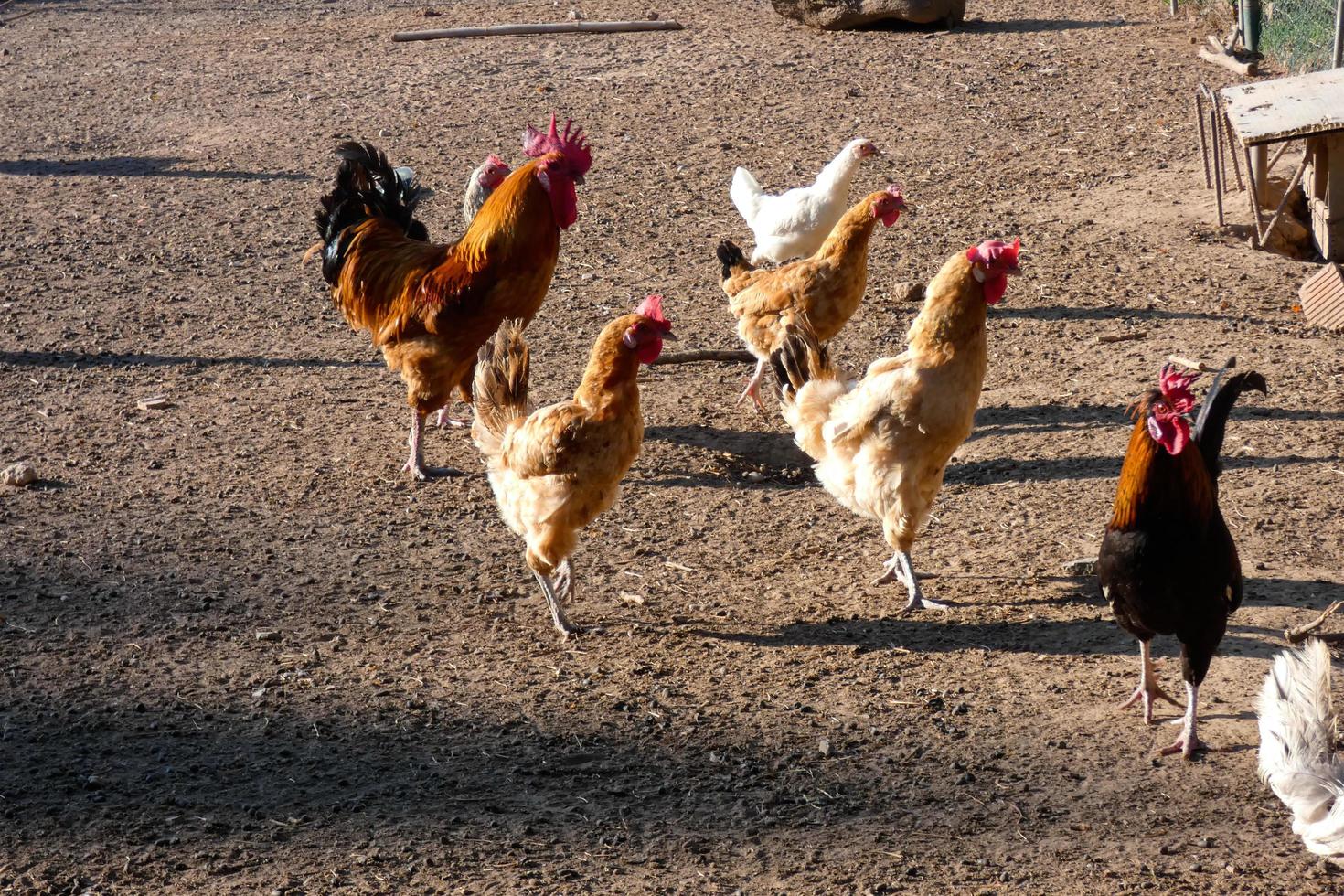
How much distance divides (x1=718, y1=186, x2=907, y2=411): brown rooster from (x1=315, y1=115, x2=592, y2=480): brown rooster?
3.70 ft

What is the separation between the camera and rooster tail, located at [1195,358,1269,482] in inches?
176

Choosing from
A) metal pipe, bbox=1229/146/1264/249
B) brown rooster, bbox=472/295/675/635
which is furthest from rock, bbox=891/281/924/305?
brown rooster, bbox=472/295/675/635

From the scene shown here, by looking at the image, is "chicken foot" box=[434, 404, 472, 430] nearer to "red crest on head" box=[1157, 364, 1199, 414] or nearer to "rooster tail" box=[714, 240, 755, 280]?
"rooster tail" box=[714, 240, 755, 280]

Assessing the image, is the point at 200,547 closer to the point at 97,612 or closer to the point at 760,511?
the point at 97,612

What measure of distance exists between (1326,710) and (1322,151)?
20.1ft

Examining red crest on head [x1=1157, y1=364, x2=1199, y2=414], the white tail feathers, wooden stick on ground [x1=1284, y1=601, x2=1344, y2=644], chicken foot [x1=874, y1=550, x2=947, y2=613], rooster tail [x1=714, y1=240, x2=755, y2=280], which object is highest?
red crest on head [x1=1157, y1=364, x2=1199, y2=414]

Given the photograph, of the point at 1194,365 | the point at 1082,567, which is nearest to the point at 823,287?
the point at 1082,567

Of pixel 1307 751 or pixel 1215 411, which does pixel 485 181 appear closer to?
pixel 1215 411

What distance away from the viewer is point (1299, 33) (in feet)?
41.7

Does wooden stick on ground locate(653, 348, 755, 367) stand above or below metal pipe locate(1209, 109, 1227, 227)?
below

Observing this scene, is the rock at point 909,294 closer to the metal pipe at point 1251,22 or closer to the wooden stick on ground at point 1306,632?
the wooden stick on ground at point 1306,632

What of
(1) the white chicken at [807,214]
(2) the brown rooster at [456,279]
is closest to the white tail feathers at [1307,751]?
(2) the brown rooster at [456,279]

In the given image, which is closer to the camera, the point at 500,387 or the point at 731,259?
A: the point at 500,387

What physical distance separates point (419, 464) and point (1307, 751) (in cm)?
454
